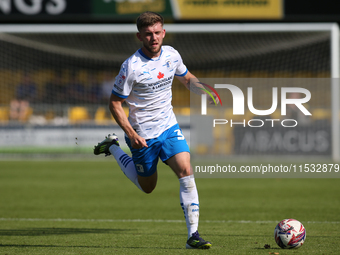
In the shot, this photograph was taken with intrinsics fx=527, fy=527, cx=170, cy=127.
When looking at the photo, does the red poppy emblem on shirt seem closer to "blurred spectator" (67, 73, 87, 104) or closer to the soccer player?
the soccer player

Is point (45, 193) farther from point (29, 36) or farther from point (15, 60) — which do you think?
point (15, 60)

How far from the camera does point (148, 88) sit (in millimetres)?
5387

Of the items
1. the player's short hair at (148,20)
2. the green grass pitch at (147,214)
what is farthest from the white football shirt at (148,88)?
the green grass pitch at (147,214)

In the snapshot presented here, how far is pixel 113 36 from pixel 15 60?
4.52 m

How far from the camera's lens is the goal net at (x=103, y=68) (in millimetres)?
A: 18156

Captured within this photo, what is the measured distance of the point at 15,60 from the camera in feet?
74.5

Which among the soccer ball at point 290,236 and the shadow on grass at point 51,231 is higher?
the soccer ball at point 290,236

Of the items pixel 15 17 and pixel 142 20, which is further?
pixel 15 17

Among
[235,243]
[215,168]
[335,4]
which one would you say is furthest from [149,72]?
[335,4]

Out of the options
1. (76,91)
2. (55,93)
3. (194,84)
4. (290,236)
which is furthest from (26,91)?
(290,236)

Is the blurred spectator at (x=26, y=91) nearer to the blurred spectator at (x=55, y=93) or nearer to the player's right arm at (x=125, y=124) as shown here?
the blurred spectator at (x=55, y=93)

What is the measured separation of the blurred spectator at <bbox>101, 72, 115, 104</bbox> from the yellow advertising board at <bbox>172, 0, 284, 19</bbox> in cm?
578

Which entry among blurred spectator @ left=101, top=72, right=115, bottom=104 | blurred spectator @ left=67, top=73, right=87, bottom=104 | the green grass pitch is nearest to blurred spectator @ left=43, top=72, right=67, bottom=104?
blurred spectator @ left=67, top=73, right=87, bottom=104

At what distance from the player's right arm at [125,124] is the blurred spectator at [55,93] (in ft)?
59.0
